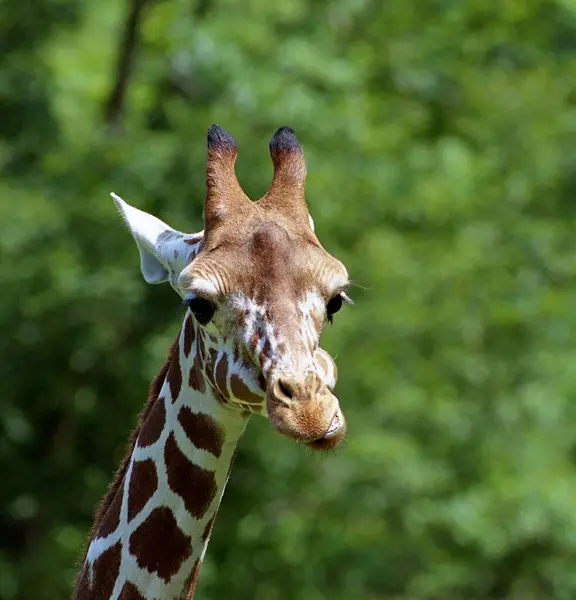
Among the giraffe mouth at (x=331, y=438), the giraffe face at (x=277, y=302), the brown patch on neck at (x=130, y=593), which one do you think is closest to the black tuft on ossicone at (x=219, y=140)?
the giraffe face at (x=277, y=302)

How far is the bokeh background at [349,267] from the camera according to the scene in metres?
14.0

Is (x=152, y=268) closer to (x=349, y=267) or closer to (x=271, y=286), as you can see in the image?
(x=271, y=286)

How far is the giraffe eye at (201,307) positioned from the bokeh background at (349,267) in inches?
346

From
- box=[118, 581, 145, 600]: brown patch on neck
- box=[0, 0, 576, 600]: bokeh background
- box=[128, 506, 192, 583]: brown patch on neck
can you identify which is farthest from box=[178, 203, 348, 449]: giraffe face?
box=[0, 0, 576, 600]: bokeh background

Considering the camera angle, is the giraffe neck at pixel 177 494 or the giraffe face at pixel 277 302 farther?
the giraffe neck at pixel 177 494

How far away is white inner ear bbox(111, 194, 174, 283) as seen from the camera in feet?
15.3

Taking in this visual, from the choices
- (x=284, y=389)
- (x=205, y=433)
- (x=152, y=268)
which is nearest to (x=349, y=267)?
(x=152, y=268)

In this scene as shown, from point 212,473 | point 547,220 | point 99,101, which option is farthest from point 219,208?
point 547,220

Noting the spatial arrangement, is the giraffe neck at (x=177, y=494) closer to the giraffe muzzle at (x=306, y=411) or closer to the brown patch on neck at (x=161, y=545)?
the brown patch on neck at (x=161, y=545)

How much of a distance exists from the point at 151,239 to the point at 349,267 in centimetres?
1018

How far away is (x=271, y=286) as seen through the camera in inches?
161

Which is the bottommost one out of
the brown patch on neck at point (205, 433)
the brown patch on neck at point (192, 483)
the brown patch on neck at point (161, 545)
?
the brown patch on neck at point (161, 545)

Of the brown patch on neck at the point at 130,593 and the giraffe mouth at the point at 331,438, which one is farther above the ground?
the giraffe mouth at the point at 331,438

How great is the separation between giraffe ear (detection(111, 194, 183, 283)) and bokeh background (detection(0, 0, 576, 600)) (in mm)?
8236
